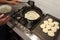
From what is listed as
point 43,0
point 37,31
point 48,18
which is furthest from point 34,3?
point 37,31

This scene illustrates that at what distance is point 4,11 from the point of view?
49.1 inches

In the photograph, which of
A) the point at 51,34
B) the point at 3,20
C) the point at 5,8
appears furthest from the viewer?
the point at 5,8

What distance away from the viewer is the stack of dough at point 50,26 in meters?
1.06

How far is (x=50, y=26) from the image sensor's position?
1118 mm

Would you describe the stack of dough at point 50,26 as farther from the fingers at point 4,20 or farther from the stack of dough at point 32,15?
the fingers at point 4,20

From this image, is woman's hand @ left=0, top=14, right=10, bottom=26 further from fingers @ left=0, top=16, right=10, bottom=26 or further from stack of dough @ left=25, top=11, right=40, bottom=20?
stack of dough @ left=25, top=11, right=40, bottom=20

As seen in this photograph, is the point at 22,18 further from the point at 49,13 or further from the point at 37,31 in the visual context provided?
the point at 49,13

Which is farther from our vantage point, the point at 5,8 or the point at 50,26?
the point at 5,8

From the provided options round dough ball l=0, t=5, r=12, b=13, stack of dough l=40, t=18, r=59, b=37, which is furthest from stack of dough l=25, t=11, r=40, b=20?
round dough ball l=0, t=5, r=12, b=13

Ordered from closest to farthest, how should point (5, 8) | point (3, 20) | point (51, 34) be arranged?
1. point (51, 34)
2. point (3, 20)
3. point (5, 8)

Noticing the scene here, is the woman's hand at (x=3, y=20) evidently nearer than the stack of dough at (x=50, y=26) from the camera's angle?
No

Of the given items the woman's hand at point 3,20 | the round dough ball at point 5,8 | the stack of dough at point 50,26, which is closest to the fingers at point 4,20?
the woman's hand at point 3,20

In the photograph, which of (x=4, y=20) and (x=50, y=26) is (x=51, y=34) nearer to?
(x=50, y=26)

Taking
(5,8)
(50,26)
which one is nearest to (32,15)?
(50,26)
